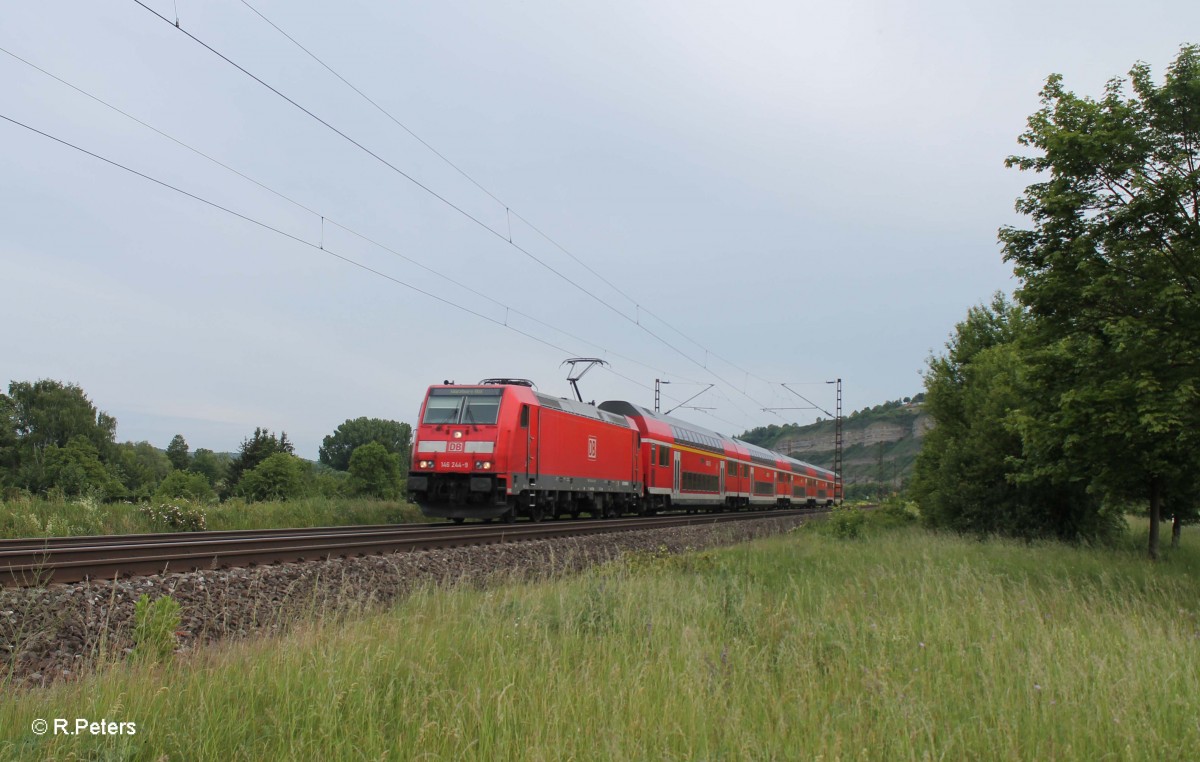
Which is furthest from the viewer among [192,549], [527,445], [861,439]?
[861,439]

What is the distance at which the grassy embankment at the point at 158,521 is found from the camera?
15.0 meters

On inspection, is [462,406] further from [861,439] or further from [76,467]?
[861,439]

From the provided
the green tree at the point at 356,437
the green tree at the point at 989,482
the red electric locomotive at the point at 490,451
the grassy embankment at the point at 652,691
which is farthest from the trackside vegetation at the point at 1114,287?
the green tree at the point at 356,437

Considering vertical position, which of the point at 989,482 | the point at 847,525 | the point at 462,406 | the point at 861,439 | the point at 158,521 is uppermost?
the point at 861,439

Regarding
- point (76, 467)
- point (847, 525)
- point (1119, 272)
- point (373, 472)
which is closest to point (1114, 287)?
point (1119, 272)

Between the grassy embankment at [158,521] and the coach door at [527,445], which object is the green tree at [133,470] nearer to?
the grassy embankment at [158,521]

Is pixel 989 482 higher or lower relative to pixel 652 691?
higher

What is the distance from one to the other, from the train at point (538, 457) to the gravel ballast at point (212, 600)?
6.80 metres

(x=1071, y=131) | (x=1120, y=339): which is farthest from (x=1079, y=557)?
(x=1071, y=131)

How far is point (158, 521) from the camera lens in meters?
16.6

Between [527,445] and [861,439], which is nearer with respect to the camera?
[527,445]

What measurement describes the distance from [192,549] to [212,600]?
3.33 meters

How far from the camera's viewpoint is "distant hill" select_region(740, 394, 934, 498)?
Result: 146 m

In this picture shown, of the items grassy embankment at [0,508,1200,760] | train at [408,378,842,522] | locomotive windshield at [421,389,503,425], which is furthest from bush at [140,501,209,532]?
grassy embankment at [0,508,1200,760]
